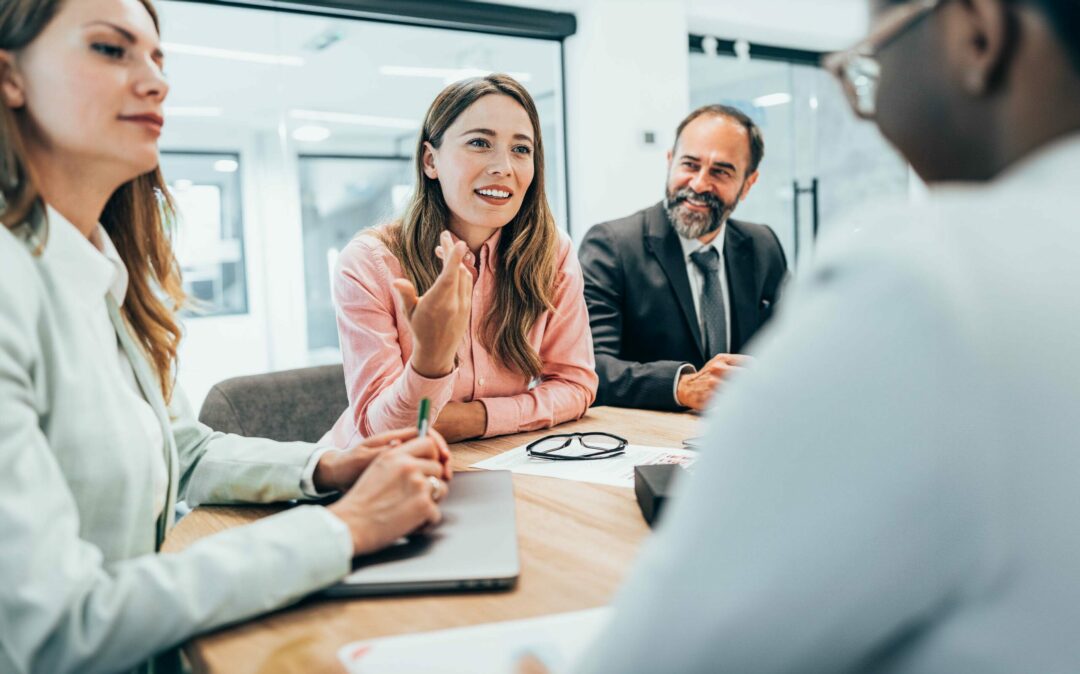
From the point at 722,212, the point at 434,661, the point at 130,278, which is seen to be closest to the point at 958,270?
the point at 434,661

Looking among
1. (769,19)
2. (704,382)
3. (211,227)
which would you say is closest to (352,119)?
(211,227)

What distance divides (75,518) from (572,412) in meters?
1.09

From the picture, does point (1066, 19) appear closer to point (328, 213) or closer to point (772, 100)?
point (328, 213)

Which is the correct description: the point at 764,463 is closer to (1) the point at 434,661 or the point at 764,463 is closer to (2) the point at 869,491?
(2) the point at 869,491

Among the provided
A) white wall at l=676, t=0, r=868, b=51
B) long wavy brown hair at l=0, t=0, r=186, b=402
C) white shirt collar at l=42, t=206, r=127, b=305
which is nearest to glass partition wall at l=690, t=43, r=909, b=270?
white wall at l=676, t=0, r=868, b=51

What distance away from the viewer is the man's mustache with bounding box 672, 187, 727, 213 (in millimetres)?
2521

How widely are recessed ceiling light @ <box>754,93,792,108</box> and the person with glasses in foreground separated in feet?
17.5

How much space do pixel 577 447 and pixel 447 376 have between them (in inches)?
10.7

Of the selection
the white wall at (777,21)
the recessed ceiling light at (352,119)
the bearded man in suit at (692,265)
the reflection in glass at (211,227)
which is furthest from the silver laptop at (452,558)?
the white wall at (777,21)

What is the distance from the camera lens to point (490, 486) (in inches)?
44.5

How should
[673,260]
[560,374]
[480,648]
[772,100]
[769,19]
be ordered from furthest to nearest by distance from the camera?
[772,100] → [769,19] → [673,260] → [560,374] → [480,648]

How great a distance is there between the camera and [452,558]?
2.84 feet

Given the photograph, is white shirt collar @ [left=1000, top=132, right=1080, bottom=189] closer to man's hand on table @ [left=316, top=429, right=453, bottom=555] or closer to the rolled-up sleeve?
man's hand on table @ [left=316, top=429, right=453, bottom=555]

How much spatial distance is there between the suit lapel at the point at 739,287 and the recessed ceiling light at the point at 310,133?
7.69 ft
